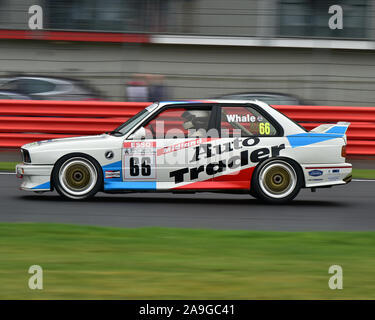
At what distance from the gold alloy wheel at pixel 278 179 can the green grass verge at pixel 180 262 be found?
2.10 m

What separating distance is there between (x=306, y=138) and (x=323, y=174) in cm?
51

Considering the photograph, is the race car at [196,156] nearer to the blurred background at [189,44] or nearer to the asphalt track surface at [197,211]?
the asphalt track surface at [197,211]

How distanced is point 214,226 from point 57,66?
11510 mm

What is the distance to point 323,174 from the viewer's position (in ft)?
32.2

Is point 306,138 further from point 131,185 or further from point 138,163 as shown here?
point 131,185

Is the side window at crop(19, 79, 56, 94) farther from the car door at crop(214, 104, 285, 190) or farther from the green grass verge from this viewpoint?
the green grass verge

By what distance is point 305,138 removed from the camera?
9.86m

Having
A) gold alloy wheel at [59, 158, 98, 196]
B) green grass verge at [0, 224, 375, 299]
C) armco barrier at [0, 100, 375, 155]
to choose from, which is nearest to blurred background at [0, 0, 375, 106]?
armco barrier at [0, 100, 375, 155]

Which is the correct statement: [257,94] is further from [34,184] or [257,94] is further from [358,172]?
[34,184]

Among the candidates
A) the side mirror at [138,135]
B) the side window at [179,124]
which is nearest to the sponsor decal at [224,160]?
the side window at [179,124]

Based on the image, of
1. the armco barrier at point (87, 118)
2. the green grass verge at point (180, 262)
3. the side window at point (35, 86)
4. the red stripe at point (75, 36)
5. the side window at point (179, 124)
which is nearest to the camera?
the green grass verge at point (180, 262)

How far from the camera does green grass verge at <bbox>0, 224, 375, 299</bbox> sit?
17.5 ft

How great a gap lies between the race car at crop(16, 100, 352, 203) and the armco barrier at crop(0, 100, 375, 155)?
482 centimetres

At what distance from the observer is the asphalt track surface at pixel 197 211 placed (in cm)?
845
